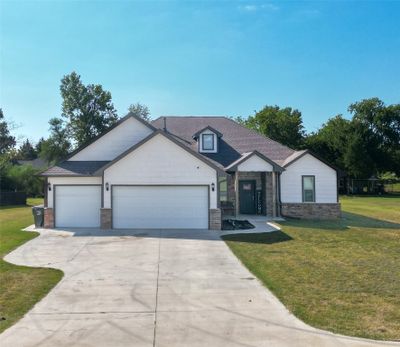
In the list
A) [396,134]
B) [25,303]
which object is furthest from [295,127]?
[25,303]

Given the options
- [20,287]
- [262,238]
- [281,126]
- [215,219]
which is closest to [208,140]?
[215,219]

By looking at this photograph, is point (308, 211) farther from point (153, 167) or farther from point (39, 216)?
point (39, 216)

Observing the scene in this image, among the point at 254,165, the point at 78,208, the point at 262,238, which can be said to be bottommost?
the point at 262,238

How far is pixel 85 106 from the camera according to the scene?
37.7 meters

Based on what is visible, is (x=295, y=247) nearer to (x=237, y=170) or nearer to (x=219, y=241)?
(x=219, y=241)

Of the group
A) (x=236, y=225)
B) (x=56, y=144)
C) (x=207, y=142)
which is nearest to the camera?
(x=236, y=225)

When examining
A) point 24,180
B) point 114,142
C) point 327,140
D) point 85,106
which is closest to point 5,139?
point 24,180

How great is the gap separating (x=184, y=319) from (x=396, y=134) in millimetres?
63988

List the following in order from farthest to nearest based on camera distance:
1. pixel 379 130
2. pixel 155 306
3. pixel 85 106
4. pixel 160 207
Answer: pixel 379 130
pixel 85 106
pixel 160 207
pixel 155 306

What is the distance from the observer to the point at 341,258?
1242 cm

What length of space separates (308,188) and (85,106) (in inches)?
864

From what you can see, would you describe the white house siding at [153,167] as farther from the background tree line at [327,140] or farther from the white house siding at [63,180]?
the background tree line at [327,140]

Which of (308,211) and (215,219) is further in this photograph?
(308,211)

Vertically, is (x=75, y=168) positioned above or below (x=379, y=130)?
below
